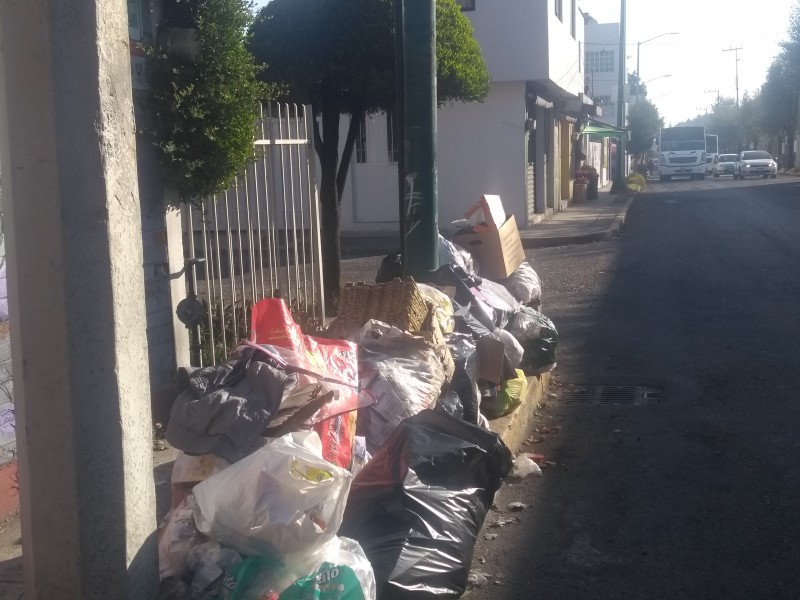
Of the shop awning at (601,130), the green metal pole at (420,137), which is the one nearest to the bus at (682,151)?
the shop awning at (601,130)

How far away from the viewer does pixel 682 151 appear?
5153cm

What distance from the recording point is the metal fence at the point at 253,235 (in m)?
5.75

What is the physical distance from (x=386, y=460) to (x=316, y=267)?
394 cm

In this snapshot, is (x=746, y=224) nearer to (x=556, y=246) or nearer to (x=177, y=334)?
(x=556, y=246)

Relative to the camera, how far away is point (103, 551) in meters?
2.80

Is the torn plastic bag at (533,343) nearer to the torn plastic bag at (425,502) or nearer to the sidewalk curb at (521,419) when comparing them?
the sidewalk curb at (521,419)

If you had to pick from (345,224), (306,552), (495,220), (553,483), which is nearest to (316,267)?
(495,220)

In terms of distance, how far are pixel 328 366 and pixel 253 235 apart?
9.00 feet

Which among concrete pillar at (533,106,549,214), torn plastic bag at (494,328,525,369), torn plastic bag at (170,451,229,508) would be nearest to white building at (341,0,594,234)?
concrete pillar at (533,106,549,214)

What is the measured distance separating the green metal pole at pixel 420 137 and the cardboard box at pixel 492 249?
725 mm

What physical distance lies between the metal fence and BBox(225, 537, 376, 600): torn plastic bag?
8.12 ft

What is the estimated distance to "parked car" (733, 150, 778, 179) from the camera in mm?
50188

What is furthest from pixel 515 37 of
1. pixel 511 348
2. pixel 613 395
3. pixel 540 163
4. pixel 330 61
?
pixel 511 348

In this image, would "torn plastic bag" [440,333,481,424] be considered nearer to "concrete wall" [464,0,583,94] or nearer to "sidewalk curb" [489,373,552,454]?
"sidewalk curb" [489,373,552,454]
